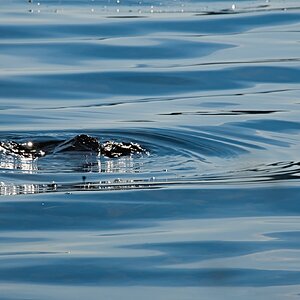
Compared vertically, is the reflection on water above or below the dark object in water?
below

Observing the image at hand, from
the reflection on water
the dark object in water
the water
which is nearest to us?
the water

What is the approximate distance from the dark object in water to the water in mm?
105

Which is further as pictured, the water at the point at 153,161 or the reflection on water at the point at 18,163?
the reflection on water at the point at 18,163

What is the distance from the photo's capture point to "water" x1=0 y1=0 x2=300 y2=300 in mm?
6176

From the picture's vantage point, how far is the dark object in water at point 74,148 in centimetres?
912

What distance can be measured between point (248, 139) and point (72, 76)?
3777 mm

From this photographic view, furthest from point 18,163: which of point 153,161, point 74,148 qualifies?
point 153,161

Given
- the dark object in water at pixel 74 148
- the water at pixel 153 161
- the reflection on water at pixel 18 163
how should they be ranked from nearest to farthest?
the water at pixel 153 161 < the reflection on water at pixel 18 163 < the dark object in water at pixel 74 148

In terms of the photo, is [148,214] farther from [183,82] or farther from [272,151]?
[183,82]

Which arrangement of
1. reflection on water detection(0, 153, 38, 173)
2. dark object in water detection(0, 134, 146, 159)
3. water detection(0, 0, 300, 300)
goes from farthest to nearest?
dark object in water detection(0, 134, 146, 159) → reflection on water detection(0, 153, 38, 173) → water detection(0, 0, 300, 300)

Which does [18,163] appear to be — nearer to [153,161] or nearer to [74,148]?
[74,148]

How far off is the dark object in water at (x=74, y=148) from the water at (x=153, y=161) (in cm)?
11

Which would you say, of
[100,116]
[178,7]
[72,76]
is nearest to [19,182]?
[100,116]

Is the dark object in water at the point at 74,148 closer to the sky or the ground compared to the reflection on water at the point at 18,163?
closer to the sky
